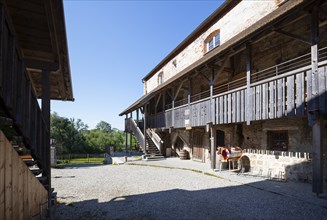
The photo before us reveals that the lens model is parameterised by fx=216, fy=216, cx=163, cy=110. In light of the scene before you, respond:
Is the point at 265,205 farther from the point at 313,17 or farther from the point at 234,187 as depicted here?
the point at 313,17

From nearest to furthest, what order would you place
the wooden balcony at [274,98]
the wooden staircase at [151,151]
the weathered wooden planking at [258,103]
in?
A: the wooden balcony at [274,98] → the weathered wooden planking at [258,103] → the wooden staircase at [151,151]

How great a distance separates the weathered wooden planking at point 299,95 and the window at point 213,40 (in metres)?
8.25

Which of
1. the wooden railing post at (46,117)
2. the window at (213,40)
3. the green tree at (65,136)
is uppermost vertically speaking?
the window at (213,40)

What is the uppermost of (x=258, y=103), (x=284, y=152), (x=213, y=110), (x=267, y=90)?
(x=267, y=90)

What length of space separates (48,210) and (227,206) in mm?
4111

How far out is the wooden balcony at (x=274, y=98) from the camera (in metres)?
6.10

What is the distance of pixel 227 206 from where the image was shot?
5355 mm

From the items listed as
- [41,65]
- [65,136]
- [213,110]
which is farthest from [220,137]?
[65,136]

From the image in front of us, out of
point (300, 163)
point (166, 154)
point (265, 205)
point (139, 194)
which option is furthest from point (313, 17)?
point (166, 154)

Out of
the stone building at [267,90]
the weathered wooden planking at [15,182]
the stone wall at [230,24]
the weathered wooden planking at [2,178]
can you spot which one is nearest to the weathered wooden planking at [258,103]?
the stone building at [267,90]

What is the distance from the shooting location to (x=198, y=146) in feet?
48.6

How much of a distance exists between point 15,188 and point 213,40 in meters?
14.2

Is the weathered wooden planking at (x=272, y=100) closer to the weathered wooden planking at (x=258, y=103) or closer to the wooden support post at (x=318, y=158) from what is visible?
the weathered wooden planking at (x=258, y=103)

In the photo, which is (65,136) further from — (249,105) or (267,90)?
(267,90)
